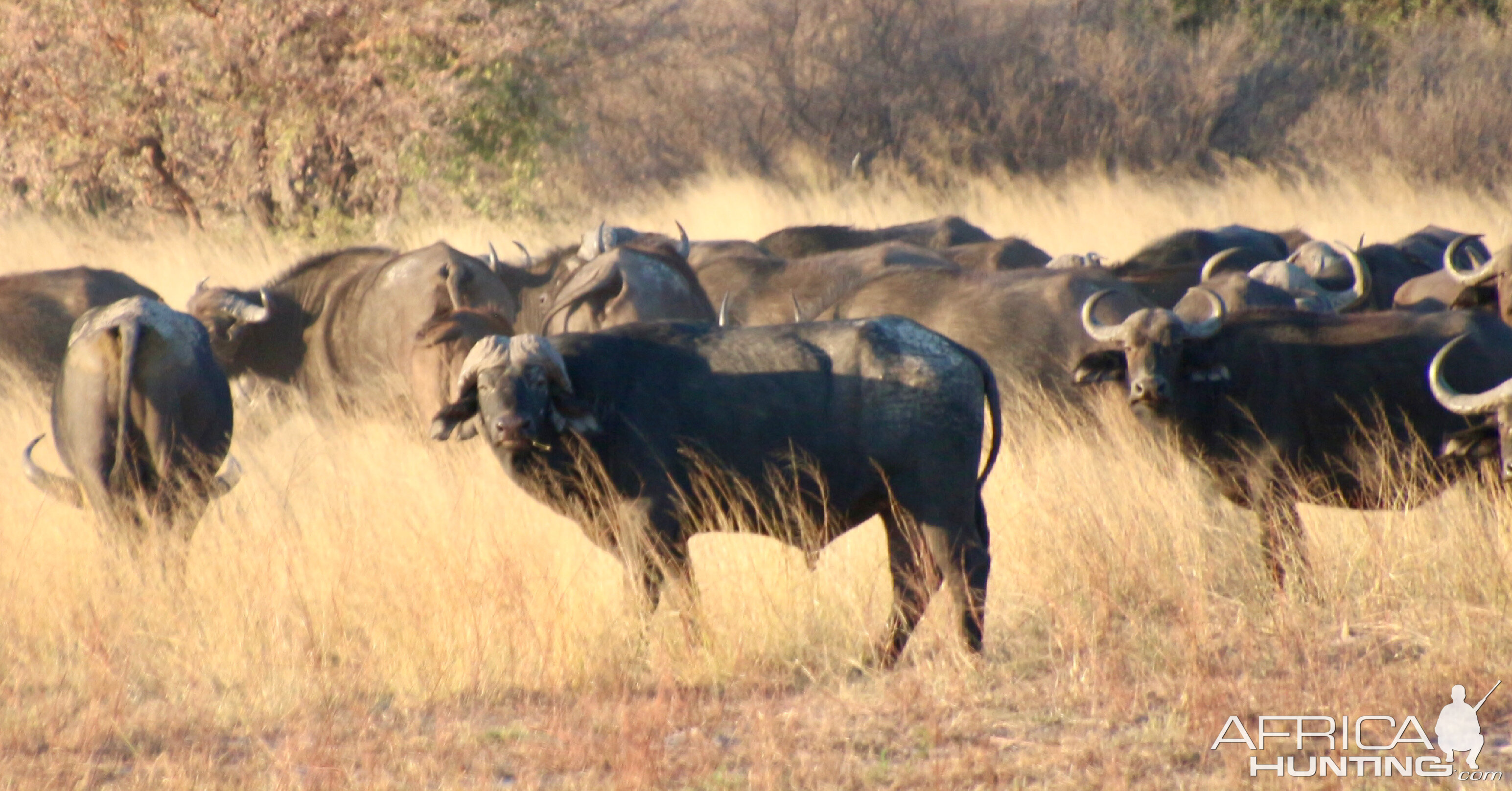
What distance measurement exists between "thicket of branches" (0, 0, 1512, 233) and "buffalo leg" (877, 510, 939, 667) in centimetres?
1144

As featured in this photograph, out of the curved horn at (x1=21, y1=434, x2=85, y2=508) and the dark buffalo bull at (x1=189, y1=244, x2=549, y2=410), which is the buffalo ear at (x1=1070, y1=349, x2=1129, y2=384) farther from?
the curved horn at (x1=21, y1=434, x2=85, y2=508)

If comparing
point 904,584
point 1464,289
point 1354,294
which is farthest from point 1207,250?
point 904,584

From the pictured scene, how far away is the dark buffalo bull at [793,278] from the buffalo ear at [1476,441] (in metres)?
4.00

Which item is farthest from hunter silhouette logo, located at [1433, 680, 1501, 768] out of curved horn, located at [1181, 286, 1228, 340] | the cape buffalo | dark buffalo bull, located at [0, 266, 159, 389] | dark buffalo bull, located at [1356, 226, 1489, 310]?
dark buffalo bull, located at [0, 266, 159, 389]

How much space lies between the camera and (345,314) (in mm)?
10188

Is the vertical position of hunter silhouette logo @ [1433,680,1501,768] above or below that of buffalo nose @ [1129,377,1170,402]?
below

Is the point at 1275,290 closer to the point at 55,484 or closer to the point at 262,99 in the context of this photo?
the point at 55,484

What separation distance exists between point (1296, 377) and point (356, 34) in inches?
489

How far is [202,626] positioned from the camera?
578 centimetres

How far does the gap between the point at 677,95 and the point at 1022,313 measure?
18.3 metres

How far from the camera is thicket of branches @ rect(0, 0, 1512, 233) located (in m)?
16.3

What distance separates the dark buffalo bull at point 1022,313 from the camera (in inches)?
337

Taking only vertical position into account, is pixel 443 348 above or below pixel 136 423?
below

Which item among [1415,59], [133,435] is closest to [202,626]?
[133,435]
